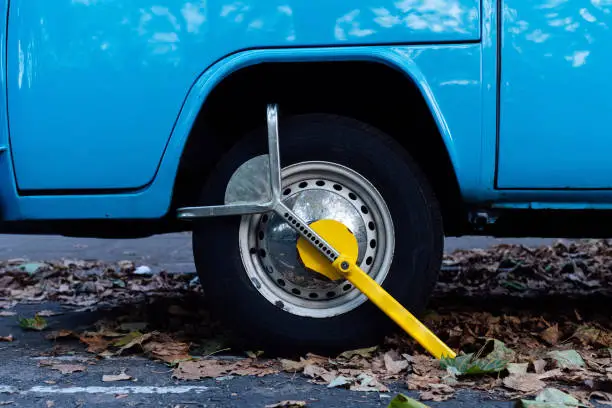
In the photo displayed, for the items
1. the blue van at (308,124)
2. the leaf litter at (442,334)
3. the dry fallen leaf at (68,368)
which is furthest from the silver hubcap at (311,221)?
the dry fallen leaf at (68,368)

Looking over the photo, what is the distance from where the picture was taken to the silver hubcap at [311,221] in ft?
9.02

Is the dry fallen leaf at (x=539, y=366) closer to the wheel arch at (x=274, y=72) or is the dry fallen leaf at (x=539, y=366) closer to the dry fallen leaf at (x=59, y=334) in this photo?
the wheel arch at (x=274, y=72)

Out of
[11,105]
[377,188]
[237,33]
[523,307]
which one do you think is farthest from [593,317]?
[11,105]

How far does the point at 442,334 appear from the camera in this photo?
3.10 metres

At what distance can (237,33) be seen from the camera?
268 centimetres

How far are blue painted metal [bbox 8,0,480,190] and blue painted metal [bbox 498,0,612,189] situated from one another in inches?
7.8

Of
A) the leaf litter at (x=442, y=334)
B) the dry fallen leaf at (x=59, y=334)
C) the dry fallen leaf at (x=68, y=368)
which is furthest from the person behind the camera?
the dry fallen leaf at (x=59, y=334)

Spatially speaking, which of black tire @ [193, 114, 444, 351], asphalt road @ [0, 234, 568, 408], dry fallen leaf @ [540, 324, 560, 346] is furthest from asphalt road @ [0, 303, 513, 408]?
dry fallen leaf @ [540, 324, 560, 346]

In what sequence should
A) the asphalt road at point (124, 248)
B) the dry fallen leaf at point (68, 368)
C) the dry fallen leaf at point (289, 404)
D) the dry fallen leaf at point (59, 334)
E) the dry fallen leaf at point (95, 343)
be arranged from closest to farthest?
the dry fallen leaf at point (289, 404) → the dry fallen leaf at point (68, 368) → the dry fallen leaf at point (95, 343) → the dry fallen leaf at point (59, 334) → the asphalt road at point (124, 248)

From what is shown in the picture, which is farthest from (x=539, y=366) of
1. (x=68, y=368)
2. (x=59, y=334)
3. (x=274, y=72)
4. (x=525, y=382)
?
(x=59, y=334)

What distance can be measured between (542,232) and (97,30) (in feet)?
6.89

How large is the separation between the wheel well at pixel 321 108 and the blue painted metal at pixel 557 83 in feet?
1.04

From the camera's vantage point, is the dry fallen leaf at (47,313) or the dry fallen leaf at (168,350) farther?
the dry fallen leaf at (47,313)

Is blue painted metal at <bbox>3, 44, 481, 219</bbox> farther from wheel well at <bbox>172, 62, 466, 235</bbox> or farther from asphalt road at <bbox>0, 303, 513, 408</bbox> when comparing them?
asphalt road at <bbox>0, 303, 513, 408</bbox>
